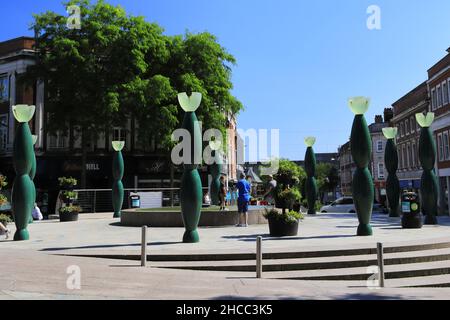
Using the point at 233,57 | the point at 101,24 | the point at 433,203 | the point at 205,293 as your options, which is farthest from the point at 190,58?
the point at 205,293

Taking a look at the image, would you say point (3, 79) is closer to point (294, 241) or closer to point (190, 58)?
point (190, 58)

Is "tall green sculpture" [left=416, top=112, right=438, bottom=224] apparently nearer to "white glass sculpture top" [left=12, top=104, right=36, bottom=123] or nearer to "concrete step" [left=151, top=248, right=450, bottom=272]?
"concrete step" [left=151, top=248, right=450, bottom=272]

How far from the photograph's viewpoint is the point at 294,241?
11.7m

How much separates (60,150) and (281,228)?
103 feet

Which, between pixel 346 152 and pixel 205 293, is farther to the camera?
pixel 346 152

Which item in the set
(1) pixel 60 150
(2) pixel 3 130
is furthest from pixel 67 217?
(2) pixel 3 130

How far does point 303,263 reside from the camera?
9023mm

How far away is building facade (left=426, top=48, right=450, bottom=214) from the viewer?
3481cm

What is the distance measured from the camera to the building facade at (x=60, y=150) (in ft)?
125

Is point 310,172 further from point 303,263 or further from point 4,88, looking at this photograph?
point 4,88

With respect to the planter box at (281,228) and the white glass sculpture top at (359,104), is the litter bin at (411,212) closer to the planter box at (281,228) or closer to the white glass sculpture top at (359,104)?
the white glass sculpture top at (359,104)

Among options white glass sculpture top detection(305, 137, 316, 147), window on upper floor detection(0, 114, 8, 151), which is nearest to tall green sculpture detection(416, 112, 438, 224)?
white glass sculpture top detection(305, 137, 316, 147)

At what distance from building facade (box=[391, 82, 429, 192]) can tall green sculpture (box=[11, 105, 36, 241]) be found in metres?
36.5
